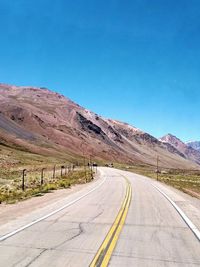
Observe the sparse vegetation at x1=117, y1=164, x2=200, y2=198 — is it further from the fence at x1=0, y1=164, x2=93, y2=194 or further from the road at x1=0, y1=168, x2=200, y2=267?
the road at x1=0, y1=168, x2=200, y2=267

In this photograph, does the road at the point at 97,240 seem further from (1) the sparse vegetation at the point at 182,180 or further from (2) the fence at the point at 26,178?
(1) the sparse vegetation at the point at 182,180

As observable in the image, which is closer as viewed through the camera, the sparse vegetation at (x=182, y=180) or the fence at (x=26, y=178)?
the fence at (x=26, y=178)

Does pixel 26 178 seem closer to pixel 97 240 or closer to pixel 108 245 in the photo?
pixel 97 240

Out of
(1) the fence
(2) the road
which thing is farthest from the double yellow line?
(1) the fence

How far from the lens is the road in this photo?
29.1 ft

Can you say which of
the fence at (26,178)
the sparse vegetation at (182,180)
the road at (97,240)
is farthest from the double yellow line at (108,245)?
the sparse vegetation at (182,180)

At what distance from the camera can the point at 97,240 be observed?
10953 millimetres

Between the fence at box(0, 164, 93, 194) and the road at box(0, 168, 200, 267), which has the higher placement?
the fence at box(0, 164, 93, 194)

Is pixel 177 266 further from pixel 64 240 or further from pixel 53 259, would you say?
Answer: pixel 64 240

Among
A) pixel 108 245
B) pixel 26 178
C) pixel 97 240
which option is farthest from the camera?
pixel 26 178

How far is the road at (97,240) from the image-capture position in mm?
8859

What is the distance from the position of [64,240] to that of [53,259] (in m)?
2.08

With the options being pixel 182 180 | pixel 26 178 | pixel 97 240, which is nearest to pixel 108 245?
pixel 97 240

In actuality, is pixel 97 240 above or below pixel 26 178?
below
